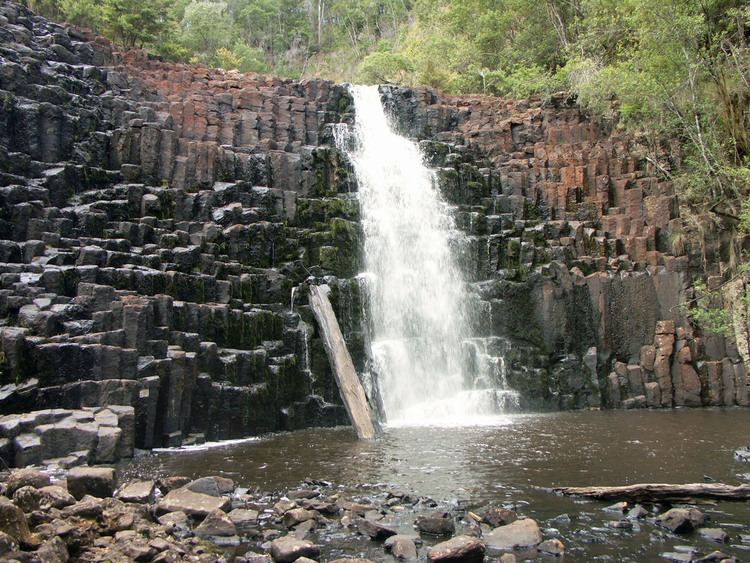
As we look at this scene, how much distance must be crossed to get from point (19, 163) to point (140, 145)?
3554 millimetres

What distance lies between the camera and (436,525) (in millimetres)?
8141

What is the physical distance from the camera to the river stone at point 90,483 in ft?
26.6

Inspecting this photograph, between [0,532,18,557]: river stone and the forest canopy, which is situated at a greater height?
the forest canopy

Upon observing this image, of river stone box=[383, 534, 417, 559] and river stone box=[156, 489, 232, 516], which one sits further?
river stone box=[156, 489, 232, 516]

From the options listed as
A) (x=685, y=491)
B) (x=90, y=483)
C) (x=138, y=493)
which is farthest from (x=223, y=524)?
(x=685, y=491)

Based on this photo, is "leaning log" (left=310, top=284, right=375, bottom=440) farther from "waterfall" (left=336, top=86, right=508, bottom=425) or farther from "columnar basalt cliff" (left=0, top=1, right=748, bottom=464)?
"waterfall" (left=336, top=86, right=508, bottom=425)

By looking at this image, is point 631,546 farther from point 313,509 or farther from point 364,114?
point 364,114

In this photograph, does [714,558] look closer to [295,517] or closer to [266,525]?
[295,517]

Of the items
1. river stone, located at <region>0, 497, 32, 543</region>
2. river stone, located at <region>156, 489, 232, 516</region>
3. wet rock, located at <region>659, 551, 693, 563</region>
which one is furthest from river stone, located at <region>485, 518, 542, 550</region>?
river stone, located at <region>0, 497, 32, 543</region>

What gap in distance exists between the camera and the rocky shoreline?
21.9 ft

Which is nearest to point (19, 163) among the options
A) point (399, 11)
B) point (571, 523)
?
point (571, 523)

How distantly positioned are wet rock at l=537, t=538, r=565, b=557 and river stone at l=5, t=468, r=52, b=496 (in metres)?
5.96

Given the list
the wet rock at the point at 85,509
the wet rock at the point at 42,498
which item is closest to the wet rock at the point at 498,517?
the wet rock at the point at 85,509

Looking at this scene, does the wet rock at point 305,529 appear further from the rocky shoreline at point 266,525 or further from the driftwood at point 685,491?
the driftwood at point 685,491
